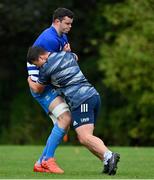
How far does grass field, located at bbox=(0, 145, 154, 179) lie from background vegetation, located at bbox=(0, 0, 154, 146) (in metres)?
12.3

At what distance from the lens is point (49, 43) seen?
1104cm

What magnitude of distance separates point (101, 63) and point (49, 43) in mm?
17703

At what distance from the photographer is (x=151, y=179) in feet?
32.1

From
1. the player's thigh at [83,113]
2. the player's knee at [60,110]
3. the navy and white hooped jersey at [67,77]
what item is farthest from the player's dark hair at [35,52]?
the player's thigh at [83,113]

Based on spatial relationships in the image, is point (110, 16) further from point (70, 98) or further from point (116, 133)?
point (70, 98)

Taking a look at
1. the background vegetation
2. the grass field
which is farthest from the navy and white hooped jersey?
the background vegetation

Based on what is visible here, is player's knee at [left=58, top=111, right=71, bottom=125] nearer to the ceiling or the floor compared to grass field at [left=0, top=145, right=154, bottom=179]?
nearer to the ceiling

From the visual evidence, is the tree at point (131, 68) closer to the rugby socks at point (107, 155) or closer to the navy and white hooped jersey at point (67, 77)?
the navy and white hooped jersey at point (67, 77)

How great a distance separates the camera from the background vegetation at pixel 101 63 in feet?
92.5

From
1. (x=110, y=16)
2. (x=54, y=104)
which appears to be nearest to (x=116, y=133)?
(x=110, y=16)

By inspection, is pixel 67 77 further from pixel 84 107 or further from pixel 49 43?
pixel 49 43

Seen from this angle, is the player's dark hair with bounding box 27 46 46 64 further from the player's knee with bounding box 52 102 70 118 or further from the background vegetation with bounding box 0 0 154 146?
the background vegetation with bounding box 0 0 154 146

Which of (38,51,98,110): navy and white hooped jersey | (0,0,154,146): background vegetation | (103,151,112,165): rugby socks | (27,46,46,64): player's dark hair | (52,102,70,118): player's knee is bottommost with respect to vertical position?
(0,0,154,146): background vegetation

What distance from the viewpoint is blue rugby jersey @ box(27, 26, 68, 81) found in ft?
36.2
